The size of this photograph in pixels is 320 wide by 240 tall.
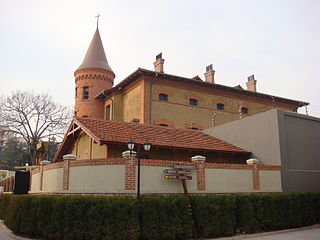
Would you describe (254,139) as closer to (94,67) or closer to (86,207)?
(86,207)

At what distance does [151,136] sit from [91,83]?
17737 millimetres

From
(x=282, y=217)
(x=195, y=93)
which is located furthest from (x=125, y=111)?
(x=282, y=217)

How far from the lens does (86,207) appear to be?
37.2 feet

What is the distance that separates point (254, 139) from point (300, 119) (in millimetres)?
2691

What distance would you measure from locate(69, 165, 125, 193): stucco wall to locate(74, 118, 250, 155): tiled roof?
1.99 m

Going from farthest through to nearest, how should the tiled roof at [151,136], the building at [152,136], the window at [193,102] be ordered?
the window at [193,102]
the tiled roof at [151,136]
the building at [152,136]

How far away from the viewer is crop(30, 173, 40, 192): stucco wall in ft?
60.4

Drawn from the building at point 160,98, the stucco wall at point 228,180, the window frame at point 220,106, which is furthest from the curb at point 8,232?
the window frame at point 220,106

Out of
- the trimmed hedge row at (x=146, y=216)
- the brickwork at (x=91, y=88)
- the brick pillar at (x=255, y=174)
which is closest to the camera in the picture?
the trimmed hedge row at (x=146, y=216)

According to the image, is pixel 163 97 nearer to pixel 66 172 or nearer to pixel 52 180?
pixel 52 180

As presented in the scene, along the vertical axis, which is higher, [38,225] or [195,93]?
[195,93]

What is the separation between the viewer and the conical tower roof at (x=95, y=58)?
114 feet

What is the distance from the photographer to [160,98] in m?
27.3

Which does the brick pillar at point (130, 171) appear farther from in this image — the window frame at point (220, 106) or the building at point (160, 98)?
the window frame at point (220, 106)
